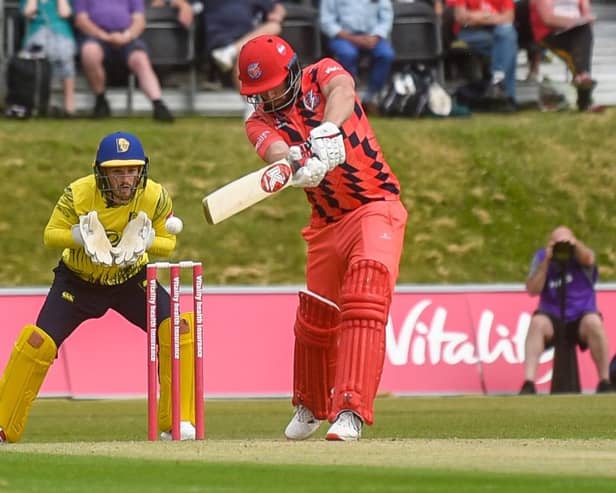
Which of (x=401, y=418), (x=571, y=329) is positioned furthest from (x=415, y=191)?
(x=401, y=418)

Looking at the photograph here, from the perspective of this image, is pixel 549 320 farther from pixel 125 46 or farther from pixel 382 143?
pixel 125 46

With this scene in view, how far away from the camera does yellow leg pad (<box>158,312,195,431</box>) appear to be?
9.96 m

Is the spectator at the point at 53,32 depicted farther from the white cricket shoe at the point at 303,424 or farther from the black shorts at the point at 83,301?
the white cricket shoe at the point at 303,424

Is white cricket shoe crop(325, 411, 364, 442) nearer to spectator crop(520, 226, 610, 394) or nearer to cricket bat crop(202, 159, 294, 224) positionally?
cricket bat crop(202, 159, 294, 224)

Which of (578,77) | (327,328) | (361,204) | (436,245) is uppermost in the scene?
(361,204)

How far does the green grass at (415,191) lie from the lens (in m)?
17.4

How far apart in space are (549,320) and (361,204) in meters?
5.35

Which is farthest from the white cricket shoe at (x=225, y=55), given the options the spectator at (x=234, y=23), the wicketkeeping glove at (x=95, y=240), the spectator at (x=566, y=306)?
the wicketkeeping glove at (x=95, y=240)

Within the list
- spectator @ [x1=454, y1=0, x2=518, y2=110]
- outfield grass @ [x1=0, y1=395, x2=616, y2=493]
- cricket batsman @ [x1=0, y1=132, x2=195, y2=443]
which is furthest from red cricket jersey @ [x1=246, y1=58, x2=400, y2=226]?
spectator @ [x1=454, y1=0, x2=518, y2=110]

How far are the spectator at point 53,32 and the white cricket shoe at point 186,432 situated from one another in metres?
8.64

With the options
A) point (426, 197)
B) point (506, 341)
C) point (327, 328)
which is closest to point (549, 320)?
point (506, 341)

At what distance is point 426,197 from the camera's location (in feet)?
59.0

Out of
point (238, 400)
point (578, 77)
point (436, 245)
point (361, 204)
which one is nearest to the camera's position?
point (361, 204)

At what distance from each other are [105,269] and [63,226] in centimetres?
34
